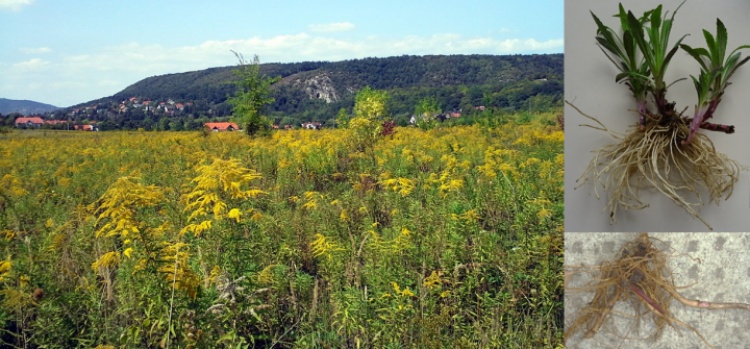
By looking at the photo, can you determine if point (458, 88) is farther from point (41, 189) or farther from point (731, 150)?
point (41, 189)

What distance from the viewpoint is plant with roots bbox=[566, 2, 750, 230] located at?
309cm

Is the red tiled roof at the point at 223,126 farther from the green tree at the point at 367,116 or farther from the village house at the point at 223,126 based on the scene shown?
the green tree at the point at 367,116

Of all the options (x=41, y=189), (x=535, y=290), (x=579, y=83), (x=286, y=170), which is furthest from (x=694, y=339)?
(x=41, y=189)

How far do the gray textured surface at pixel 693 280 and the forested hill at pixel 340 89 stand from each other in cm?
A: 196

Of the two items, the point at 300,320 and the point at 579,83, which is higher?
the point at 579,83

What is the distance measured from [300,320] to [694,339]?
6.98 ft

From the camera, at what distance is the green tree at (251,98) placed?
5055 mm

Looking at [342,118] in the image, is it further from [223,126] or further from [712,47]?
[712,47]

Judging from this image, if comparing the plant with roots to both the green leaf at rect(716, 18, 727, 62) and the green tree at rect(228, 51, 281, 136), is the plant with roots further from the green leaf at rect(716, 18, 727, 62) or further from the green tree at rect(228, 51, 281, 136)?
the green tree at rect(228, 51, 281, 136)

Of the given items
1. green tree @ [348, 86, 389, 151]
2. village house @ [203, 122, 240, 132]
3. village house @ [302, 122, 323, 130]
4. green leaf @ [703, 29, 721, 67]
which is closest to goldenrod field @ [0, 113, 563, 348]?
green tree @ [348, 86, 389, 151]

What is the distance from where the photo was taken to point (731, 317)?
3.22 metres

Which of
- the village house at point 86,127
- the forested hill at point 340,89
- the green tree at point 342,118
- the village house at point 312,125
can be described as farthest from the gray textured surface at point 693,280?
the village house at point 86,127

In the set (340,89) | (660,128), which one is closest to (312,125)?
(340,89)

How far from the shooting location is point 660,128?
3.19 metres
